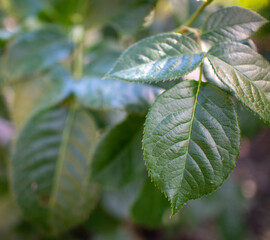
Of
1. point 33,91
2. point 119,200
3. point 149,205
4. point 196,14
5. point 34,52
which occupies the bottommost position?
point 119,200

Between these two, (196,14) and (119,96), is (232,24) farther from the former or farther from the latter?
(119,96)

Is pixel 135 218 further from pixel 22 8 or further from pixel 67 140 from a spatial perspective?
pixel 22 8

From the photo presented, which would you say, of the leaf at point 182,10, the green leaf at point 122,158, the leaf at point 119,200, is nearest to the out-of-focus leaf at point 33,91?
the green leaf at point 122,158

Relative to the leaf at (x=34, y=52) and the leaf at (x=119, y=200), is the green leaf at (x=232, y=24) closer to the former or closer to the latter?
the leaf at (x=34, y=52)

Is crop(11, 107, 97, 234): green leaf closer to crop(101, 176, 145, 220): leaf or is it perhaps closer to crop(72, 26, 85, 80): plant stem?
crop(72, 26, 85, 80): plant stem

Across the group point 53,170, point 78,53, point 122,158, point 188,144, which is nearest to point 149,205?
point 122,158

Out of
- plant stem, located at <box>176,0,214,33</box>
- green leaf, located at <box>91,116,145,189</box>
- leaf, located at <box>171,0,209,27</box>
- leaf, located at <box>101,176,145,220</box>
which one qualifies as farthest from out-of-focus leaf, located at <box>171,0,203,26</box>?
leaf, located at <box>101,176,145,220</box>
